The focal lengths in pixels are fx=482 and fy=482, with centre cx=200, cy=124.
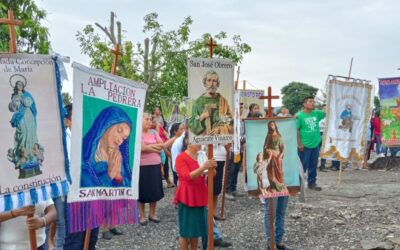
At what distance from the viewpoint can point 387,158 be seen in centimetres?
1508

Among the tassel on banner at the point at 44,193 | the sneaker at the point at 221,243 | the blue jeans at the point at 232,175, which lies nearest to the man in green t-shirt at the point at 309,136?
the blue jeans at the point at 232,175

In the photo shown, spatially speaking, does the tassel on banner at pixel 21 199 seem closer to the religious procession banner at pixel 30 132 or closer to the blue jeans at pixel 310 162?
the religious procession banner at pixel 30 132

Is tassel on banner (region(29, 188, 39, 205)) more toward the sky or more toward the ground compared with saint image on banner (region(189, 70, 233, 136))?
more toward the ground

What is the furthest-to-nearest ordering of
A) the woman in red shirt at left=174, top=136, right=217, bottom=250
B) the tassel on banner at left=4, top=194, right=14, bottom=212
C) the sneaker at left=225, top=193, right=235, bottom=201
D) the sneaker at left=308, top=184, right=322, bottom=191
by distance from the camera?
the sneaker at left=308, top=184, right=322, bottom=191, the sneaker at left=225, top=193, right=235, bottom=201, the woman in red shirt at left=174, top=136, right=217, bottom=250, the tassel on banner at left=4, top=194, right=14, bottom=212

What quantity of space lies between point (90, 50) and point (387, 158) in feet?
36.7


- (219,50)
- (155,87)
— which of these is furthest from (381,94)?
(155,87)

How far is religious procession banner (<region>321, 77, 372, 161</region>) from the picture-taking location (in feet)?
33.2

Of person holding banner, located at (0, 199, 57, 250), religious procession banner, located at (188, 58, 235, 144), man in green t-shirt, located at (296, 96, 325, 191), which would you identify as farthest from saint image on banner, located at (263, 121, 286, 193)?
man in green t-shirt, located at (296, 96, 325, 191)

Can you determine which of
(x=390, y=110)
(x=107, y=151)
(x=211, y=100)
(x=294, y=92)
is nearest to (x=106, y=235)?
(x=211, y=100)

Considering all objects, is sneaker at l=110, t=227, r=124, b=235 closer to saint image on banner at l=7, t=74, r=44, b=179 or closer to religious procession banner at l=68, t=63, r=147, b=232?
religious procession banner at l=68, t=63, r=147, b=232

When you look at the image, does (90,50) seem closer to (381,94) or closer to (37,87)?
(381,94)

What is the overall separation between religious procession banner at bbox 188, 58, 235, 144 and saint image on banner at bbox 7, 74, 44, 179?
2173 millimetres

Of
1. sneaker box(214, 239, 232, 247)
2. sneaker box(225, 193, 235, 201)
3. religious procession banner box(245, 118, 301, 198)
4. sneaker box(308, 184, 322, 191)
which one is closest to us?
religious procession banner box(245, 118, 301, 198)

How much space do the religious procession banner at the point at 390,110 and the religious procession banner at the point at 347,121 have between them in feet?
11.6
